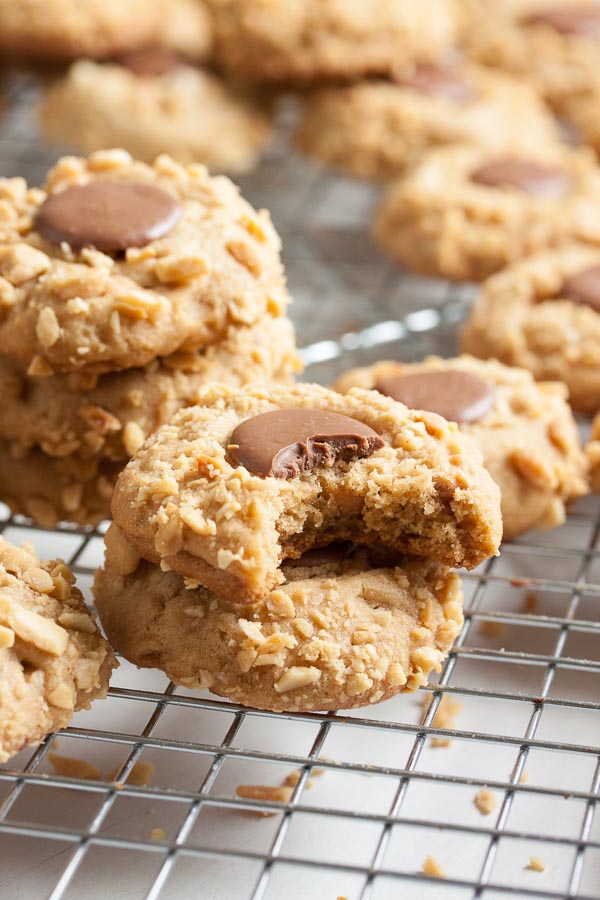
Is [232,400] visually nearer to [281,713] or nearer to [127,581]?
[127,581]

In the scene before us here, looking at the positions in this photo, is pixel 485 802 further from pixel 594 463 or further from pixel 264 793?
pixel 594 463

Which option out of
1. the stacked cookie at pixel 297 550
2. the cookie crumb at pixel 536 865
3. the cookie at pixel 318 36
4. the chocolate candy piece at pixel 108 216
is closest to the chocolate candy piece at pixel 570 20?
the cookie at pixel 318 36

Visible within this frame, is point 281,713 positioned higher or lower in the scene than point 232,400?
lower

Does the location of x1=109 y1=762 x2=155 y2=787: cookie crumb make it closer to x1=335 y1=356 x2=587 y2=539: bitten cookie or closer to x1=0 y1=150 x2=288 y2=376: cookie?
x1=0 y1=150 x2=288 y2=376: cookie

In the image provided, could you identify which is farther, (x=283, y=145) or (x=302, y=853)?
(x=283, y=145)

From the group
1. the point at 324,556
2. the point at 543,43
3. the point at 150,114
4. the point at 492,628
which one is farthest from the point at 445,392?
the point at 543,43

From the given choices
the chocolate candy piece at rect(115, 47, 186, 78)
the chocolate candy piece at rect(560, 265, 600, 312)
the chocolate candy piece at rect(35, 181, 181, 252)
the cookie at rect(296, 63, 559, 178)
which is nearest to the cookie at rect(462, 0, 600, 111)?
the cookie at rect(296, 63, 559, 178)

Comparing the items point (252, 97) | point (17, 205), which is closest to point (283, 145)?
point (252, 97)
